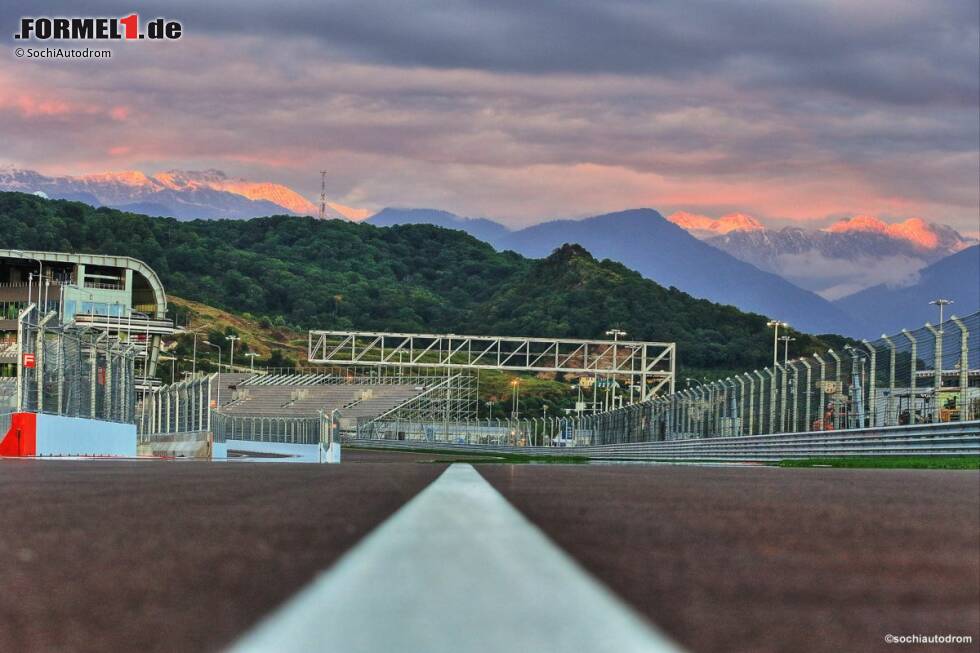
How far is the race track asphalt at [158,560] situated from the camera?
2512 millimetres

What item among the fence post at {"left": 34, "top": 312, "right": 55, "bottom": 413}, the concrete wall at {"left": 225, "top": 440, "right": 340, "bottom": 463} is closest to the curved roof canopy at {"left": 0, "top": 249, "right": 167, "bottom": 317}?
the concrete wall at {"left": 225, "top": 440, "right": 340, "bottom": 463}

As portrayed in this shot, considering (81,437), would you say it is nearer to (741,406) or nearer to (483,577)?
(741,406)

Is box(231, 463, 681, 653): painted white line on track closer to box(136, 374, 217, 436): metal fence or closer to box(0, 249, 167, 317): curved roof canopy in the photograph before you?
box(136, 374, 217, 436): metal fence

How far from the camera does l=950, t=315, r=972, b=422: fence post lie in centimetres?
2611

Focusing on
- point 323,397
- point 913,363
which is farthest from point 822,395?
point 323,397

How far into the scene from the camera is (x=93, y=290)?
12825cm

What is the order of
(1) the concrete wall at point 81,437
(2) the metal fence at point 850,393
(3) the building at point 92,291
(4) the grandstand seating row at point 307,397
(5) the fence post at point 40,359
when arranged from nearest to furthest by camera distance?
(2) the metal fence at point 850,393 → (5) the fence post at point 40,359 → (1) the concrete wall at point 81,437 → (3) the building at point 92,291 → (4) the grandstand seating row at point 307,397

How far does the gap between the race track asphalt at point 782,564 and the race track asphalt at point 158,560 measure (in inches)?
28.9

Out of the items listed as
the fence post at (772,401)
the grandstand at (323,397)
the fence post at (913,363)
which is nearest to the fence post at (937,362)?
the fence post at (913,363)

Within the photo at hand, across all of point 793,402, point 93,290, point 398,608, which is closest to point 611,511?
point 398,608

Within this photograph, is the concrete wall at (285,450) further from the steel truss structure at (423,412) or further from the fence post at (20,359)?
the steel truss structure at (423,412)

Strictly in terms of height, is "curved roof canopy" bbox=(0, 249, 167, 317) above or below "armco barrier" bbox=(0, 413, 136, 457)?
above

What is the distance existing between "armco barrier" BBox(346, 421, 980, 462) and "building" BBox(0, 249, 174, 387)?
250 ft

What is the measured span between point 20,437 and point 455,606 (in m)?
28.5
